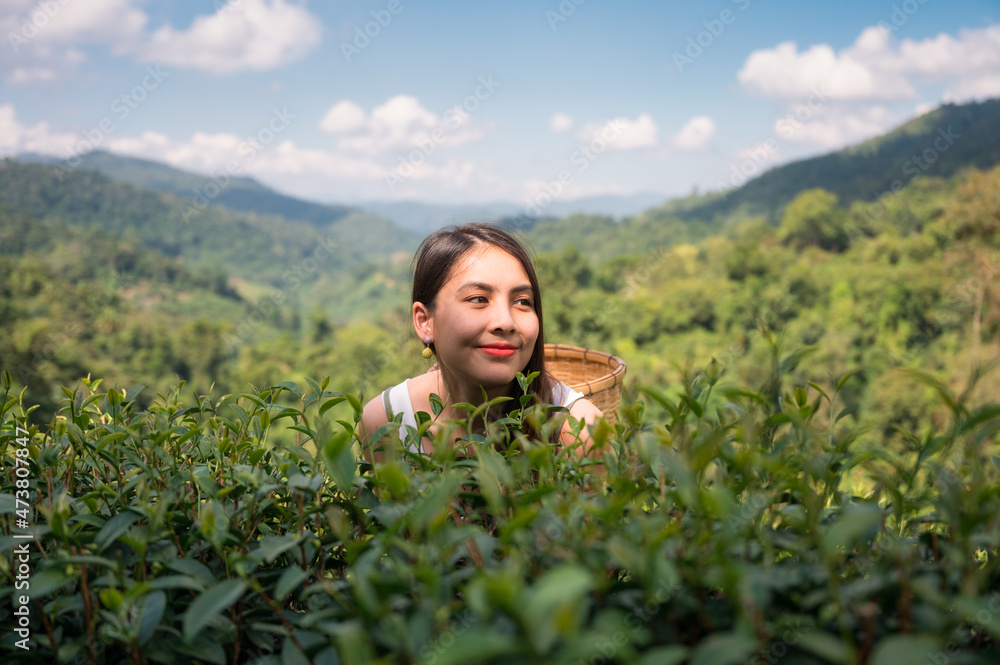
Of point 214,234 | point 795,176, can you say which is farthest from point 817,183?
point 214,234

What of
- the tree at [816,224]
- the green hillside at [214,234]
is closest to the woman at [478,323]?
the tree at [816,224]

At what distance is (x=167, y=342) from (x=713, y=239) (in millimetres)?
32588

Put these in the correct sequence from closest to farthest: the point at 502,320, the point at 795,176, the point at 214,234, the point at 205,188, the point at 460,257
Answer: the point at 502,320, the point at 460,257, the point at 795,176, the point at 214,234, the point at 205,188

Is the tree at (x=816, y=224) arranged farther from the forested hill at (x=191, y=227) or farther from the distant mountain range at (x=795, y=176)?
the forested hill at (x=191, y=227)

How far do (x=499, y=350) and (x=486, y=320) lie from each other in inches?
2.8

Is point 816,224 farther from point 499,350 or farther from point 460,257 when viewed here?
point 499,350

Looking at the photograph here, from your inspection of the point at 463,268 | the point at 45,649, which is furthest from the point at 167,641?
the point at 463,268

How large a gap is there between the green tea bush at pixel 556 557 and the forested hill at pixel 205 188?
179ft

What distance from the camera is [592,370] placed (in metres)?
2.48

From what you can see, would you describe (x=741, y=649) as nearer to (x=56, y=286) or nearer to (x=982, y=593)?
(x=982, y=593)

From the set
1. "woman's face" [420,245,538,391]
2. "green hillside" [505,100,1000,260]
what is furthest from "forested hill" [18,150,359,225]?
"woman's face" [420,245,538,391]

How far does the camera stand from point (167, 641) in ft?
1.99

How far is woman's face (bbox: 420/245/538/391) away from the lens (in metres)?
1.37

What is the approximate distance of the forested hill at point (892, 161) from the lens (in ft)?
115
